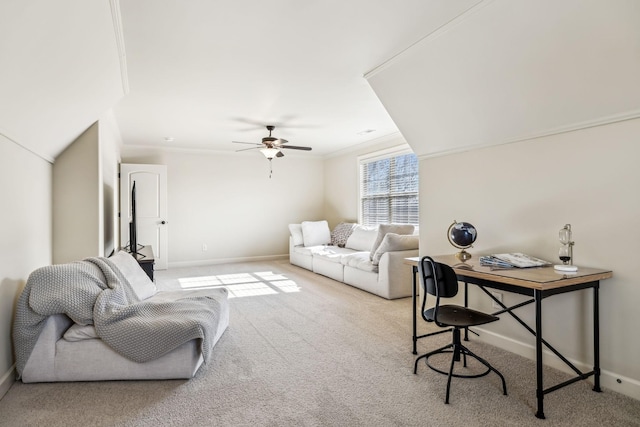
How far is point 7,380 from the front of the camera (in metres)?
2.34

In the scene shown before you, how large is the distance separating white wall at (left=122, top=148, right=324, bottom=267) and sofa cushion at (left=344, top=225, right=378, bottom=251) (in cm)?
200

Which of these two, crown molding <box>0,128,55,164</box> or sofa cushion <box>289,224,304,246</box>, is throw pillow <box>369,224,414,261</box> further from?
crown molding <box>0,128,55,164</box>

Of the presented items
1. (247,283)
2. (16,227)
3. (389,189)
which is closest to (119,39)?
(16,227)

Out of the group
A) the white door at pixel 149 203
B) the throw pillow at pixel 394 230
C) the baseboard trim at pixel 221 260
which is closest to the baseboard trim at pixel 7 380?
the throw pillow at pixel 394 230

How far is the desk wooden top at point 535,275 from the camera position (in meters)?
2.06

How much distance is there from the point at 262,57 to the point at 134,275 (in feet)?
7.04

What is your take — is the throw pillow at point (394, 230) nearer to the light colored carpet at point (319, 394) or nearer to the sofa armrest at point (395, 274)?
the sofa armrest at point (395, 274)

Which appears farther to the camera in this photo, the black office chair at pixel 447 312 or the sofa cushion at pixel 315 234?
the sofa cushion at pixel 315 234

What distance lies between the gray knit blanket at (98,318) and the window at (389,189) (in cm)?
408

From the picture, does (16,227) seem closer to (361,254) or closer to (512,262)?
(512,262)

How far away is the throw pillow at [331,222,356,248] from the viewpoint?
22.5 ft

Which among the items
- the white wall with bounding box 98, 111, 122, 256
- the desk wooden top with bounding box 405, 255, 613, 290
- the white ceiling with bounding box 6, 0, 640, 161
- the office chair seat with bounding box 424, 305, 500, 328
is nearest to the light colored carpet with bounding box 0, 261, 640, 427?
the office chair seat with bounding box 424, 305, 500, 328

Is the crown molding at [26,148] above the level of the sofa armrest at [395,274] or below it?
above

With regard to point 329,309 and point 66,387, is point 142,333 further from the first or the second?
point 329,309
